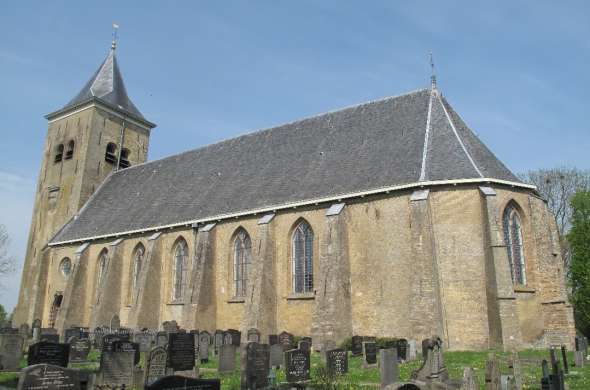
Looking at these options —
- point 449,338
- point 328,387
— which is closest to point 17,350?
point 328,387

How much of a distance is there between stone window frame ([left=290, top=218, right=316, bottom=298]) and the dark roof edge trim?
62.9ft

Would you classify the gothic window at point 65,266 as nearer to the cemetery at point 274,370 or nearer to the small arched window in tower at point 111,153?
the small arched window in tower at point 111,153

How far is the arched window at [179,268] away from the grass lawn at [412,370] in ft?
27.4

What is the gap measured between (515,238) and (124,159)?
2598 centimetres

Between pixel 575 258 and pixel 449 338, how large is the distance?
1594 cm

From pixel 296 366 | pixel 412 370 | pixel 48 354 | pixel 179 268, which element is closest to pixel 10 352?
pixel 48 354

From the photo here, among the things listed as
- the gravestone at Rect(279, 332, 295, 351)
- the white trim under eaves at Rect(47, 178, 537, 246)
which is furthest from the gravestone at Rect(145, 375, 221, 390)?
the white trim under eaves at Rect(47, 178, 537, 246)

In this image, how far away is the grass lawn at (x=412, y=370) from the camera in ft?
35.7

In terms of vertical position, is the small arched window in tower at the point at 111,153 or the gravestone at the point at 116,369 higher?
the small arched window in tower at the point at 111,153

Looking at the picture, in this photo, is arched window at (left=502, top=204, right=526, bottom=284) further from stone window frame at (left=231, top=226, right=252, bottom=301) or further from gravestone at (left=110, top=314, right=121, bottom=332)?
gravestone at (left=110, top=314, right=121, bottom=332)

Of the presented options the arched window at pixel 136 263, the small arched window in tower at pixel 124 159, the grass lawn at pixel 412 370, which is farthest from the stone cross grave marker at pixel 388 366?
the small arched window in tower at pixel 124 159

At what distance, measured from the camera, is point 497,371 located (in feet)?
28.8

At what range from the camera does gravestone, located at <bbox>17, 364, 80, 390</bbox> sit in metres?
6.53

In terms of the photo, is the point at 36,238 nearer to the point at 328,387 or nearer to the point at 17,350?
the point at 17,350
